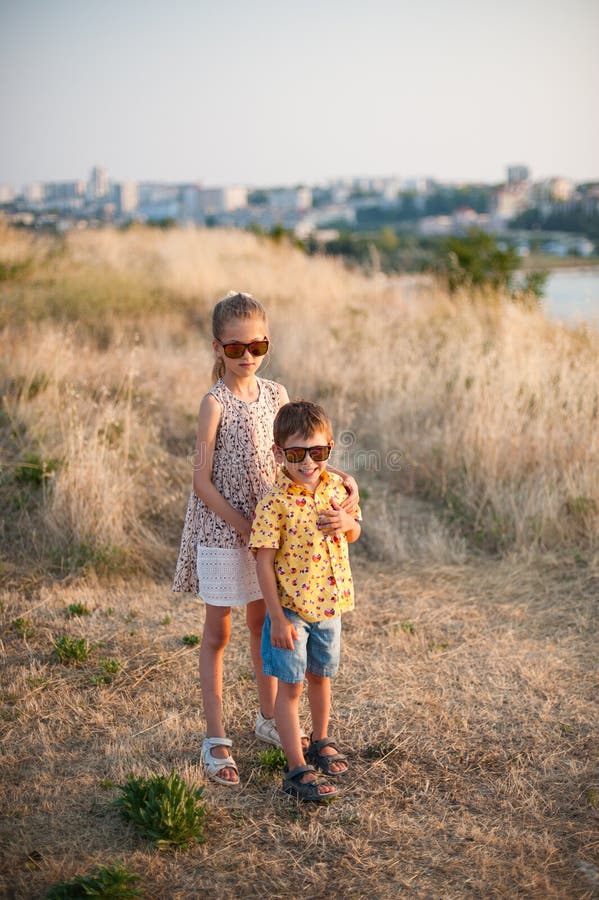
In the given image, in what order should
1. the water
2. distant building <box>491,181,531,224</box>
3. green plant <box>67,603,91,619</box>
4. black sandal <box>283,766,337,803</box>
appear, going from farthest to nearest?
distant building <box>491,181,531,224</box>, the water, green plant <box>67,603,91,619</box>, black sandal <box>283,766,337,803</box>

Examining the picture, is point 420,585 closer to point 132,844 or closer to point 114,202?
point 132,844

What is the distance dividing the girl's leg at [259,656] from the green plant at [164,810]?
0.51 metres

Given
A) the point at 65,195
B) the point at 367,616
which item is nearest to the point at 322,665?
the point at 367,616

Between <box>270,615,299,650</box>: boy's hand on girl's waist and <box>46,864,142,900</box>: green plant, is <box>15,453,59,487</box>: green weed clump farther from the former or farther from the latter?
<box>46,864,142,900</box>: green plant

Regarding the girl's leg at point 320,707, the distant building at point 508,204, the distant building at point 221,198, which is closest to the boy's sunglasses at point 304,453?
the girl's leg at point 320,707

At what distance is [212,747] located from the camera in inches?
124

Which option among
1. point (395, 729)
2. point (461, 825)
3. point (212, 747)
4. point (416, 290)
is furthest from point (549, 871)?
point (416, 290)

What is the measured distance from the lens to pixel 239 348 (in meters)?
2.92

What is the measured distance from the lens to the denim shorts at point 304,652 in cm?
279

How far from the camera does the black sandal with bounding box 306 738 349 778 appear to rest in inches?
122

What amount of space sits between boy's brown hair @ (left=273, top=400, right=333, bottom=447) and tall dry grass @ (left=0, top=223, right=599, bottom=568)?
2468 mm

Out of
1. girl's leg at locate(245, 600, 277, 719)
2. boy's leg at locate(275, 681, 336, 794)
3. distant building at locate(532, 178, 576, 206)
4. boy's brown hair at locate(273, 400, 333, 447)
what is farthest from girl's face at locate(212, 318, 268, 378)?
distant building at locate(532, 178, 576, 206)

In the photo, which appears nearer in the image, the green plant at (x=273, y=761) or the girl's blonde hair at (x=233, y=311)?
the girl's blonde hair at (x=233, y=311)

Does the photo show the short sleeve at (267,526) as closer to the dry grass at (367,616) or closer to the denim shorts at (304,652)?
the denim shorts at (304,652)
